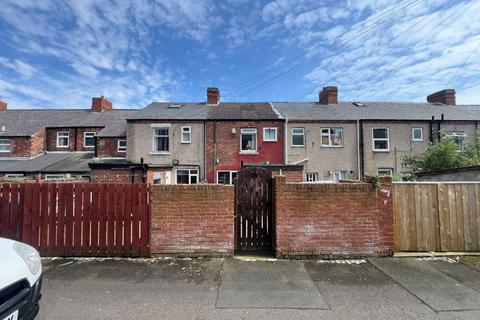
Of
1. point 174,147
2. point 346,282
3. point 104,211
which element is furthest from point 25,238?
point 174,147

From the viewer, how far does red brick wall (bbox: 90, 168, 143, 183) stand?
1531cm

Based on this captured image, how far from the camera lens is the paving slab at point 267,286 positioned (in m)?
3.94

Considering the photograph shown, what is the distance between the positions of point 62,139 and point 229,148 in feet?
53.1

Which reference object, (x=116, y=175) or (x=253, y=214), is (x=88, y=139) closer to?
(x=116, y=175)

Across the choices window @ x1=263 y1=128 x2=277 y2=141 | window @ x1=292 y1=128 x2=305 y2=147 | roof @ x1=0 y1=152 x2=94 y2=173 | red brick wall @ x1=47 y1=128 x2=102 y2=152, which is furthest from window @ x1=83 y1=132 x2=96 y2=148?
window @ x1=292 y1=128 x2=305 y2=147

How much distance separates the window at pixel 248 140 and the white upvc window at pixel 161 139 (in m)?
5.33

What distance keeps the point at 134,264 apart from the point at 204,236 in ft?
4.81

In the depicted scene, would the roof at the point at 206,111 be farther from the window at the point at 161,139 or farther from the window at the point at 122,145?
the window at the point at 122,145

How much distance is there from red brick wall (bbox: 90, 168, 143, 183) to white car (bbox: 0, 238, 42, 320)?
1247 centimetres

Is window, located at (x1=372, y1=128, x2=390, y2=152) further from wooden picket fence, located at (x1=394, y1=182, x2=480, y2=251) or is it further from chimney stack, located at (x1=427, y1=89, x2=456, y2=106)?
wooden picket fence, located at (x1=394, y1=182, x2=480, y2=251)

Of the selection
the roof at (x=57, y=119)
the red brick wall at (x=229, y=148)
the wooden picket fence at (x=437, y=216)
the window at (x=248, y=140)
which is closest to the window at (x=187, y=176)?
the red brick wall at (x=229, y=148)

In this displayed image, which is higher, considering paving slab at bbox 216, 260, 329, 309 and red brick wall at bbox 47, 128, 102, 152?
red brick wall at bbox 47, 128, 102, 152

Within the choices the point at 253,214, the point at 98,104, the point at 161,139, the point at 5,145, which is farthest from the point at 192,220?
the point at 5,145

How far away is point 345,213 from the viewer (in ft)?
19.5
